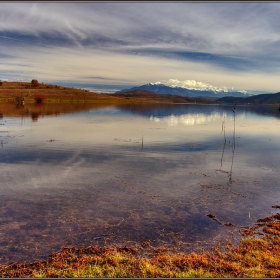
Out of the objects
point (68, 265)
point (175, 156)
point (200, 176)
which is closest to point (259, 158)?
point (175, 156)

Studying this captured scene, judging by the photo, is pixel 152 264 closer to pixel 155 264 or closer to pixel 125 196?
pixel 155 264

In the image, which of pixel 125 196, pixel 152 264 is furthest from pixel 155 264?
pixel 125 196

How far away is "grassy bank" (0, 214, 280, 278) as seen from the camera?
850 cm

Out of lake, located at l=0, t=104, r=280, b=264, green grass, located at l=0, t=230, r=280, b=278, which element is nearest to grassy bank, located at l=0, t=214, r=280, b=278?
green grass, located at l=0, t=230, r=280, b=278

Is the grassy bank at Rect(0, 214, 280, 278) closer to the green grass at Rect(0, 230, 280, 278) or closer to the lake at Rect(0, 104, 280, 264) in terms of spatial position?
the green grass at Rect(0, 230, 280, 278)

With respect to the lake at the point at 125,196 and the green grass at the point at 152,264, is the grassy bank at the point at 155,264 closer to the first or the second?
the green grass at the point at 152,264

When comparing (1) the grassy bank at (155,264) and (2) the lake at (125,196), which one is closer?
(1) the grassy bank at (155,264)

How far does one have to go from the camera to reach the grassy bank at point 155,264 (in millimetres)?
8500

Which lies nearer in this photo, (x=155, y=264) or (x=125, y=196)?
Result: (x=155, y=264)

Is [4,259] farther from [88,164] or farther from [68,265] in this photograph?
[88,164]

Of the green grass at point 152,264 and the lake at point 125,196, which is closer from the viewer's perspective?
the green grass at point 152,264

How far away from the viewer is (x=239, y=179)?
63.1 ft

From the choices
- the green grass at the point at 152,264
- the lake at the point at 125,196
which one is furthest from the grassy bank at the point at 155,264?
the lake at the point at 125,196

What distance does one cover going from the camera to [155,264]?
8984 mm
